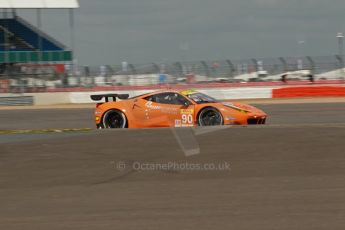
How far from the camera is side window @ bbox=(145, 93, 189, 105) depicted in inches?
538

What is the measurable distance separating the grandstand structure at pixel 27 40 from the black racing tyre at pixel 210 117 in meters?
26.1

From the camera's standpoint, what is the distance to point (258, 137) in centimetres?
983

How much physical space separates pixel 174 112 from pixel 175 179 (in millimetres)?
6054

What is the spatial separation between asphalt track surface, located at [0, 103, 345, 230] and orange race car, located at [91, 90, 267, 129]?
7.74 ft

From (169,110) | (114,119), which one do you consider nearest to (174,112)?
(169,110)

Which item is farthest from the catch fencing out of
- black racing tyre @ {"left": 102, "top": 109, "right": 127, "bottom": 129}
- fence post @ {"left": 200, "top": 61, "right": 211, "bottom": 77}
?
black racing tyre @ {"left": 102, "top": 109, "right": 127, "bottom": 129}

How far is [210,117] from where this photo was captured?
13.3m

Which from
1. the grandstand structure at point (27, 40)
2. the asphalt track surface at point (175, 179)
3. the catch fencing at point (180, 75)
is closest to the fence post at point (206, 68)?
the catch fencing at point (180, 75)

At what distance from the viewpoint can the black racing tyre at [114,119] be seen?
46.4ft

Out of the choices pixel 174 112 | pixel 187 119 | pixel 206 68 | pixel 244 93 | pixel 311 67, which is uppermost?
pixel 206 68

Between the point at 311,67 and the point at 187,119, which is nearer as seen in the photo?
the point at 187,119

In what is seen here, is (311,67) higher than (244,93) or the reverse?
higher

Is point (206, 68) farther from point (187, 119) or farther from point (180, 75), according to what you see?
point (187, 119)

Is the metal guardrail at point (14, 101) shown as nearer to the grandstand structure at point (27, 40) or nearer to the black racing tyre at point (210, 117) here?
the grandstand structure at point (27, 40)
